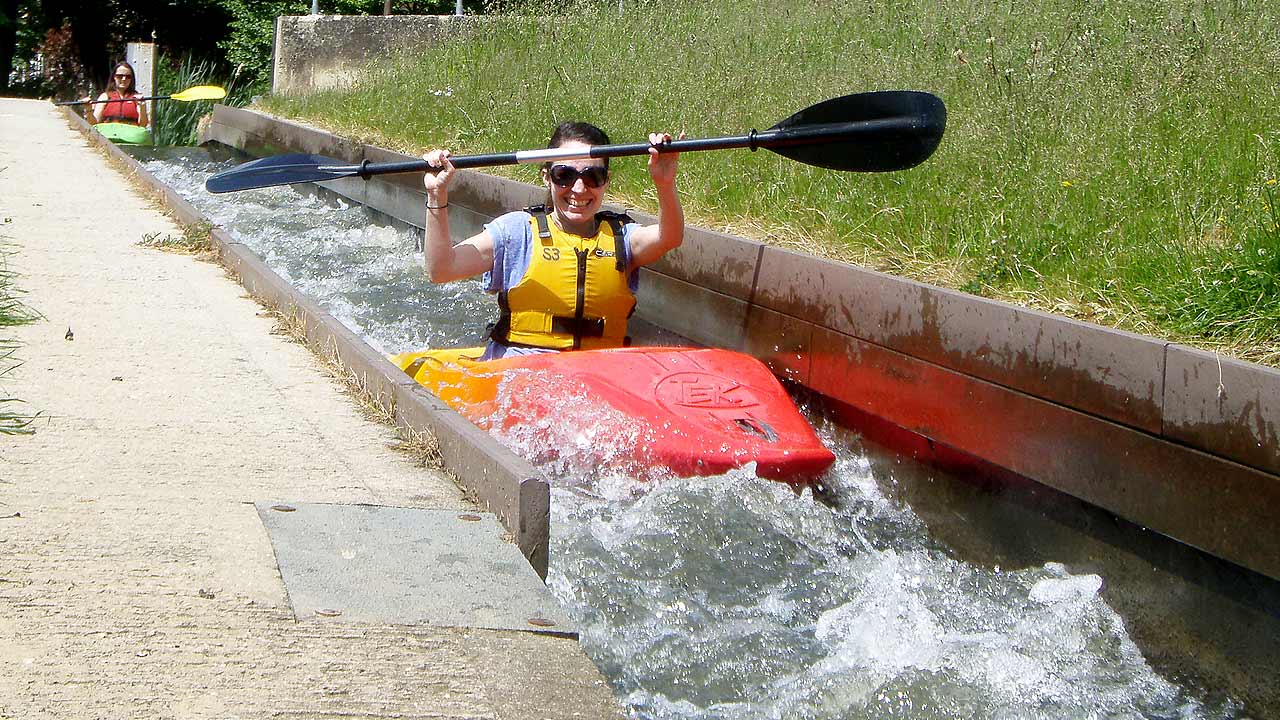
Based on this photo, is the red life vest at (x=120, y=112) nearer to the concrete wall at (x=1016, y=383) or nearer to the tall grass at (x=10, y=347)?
the tall grass at (x=10, y=347)

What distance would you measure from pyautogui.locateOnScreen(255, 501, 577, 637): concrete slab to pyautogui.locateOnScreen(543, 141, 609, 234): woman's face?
2.02 m

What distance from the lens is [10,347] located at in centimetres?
491

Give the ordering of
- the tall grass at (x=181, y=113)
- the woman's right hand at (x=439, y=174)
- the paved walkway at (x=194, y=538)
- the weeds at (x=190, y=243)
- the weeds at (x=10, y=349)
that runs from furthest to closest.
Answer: the tall grass at (x=181, y=113)
the weeds at (x=190, y=243)
the woman's right hand at (x=439, y=174)
the weeds at (x=10, y=349)
the paved walkway at (x=194, y=538)

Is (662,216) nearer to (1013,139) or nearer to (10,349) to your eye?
(1013,139)

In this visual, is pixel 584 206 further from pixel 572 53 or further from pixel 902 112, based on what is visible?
pixel 572 53

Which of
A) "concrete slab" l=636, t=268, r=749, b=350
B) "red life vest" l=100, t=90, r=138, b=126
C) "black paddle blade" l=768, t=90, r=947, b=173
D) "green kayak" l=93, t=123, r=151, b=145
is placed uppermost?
"black paddle blade" l=768, t=90, r=947, b=173

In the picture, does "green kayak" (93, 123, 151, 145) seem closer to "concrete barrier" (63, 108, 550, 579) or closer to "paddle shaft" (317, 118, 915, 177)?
"concrete barrier" (63, 108, 550, 579)

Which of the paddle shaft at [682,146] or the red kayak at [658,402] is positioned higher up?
the paddle shaft at [682,146]

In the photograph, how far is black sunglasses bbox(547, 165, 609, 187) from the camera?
5.21 meters

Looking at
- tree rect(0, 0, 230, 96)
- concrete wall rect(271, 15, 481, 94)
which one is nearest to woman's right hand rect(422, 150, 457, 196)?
concrete wall rect(271, 15, 481, 94)

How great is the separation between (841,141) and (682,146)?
64 cm

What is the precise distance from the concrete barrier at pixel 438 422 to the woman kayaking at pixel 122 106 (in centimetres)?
1217

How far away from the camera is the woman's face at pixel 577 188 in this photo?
5230 mm

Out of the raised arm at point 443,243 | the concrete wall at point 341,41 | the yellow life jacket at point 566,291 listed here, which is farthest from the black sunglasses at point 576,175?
the concrete wall at point 341,41
